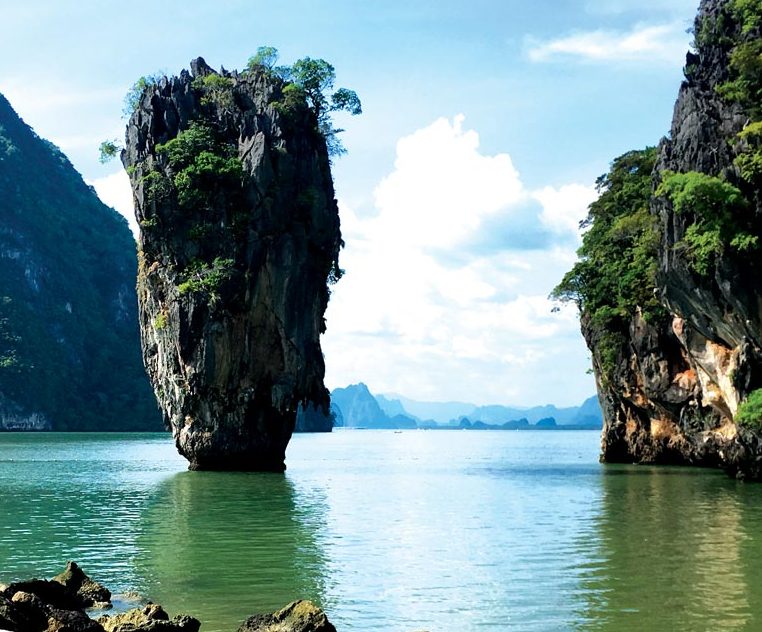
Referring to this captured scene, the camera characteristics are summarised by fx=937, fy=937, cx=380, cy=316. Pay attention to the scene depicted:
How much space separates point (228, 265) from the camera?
42.6 m

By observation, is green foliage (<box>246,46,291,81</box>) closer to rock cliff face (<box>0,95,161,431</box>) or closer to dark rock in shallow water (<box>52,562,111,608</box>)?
dark rock in shallow water (<box>52,562,111,608</box>)

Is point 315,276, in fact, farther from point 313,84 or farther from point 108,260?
point 108,260

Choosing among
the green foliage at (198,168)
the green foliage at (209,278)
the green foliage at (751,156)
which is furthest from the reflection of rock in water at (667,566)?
the green foliage at (198,168)

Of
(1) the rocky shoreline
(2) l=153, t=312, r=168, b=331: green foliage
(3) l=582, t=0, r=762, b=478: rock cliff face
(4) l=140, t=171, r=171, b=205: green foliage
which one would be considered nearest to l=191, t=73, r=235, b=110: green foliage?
(4) l=140, t=171, r=171, b=205: green foliage

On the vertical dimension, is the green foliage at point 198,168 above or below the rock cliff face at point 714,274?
above

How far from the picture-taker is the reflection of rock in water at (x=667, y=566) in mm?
13148

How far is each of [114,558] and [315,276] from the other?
28412 millimetres

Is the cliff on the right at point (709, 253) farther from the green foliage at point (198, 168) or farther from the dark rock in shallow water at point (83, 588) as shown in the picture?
the dark rock in shallow water at point (83, 588)

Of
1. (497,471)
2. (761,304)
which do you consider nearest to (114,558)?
(761,304)

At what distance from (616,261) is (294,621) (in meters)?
37.4

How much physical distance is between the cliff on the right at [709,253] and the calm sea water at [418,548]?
11.2ft

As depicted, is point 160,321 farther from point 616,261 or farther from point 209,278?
point 616,261

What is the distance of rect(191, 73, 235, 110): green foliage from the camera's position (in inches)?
1800

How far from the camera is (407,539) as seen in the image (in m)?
21.8
